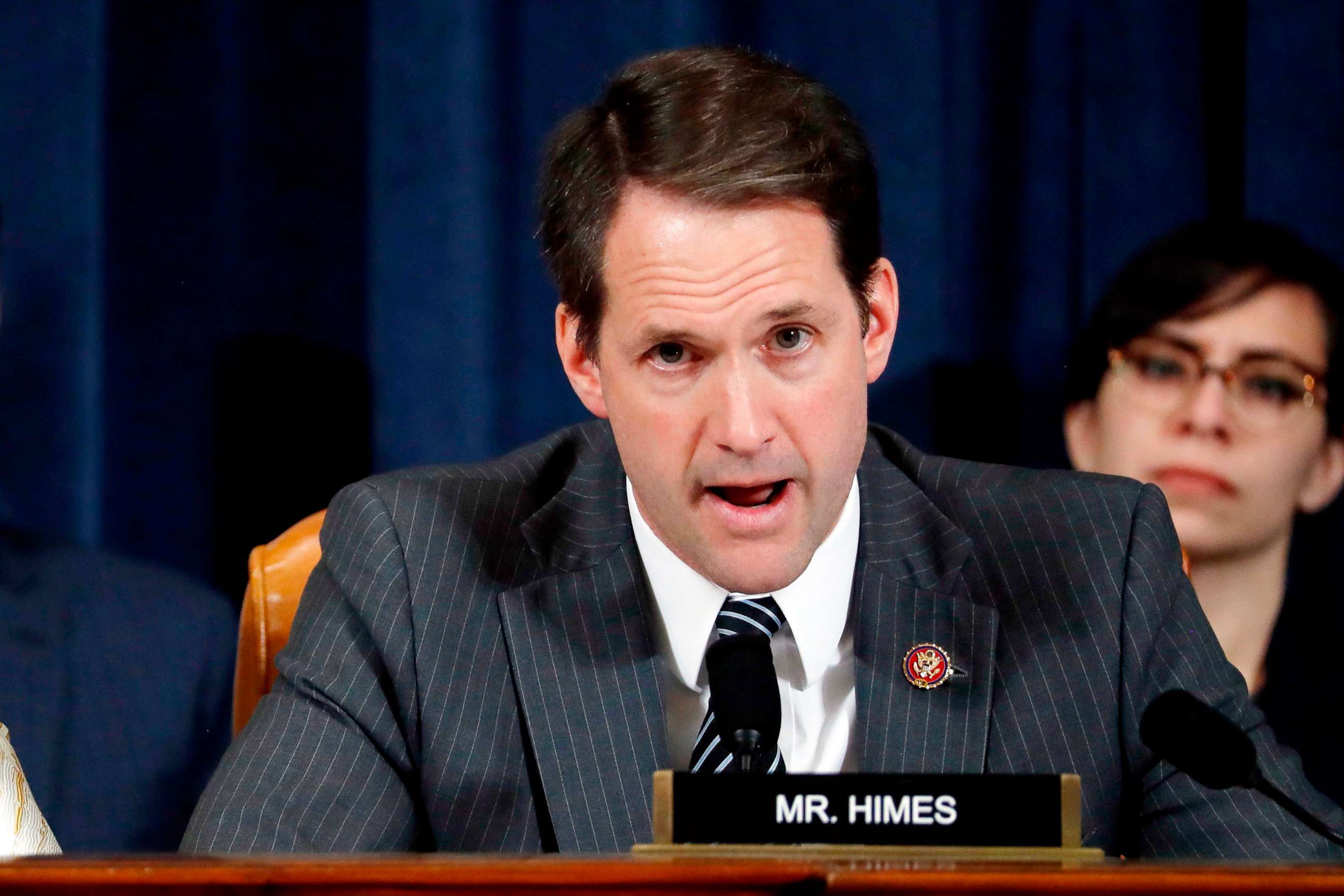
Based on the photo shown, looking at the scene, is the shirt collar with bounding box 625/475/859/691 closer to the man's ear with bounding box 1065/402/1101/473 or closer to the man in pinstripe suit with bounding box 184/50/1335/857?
the man in pinstripe suit with bounding box 184/50/1335/857

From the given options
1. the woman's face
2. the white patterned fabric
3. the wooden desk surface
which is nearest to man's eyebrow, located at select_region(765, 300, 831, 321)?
the wooden desk surface

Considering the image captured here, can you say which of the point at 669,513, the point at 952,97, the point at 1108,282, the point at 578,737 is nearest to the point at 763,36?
the point at 952,97

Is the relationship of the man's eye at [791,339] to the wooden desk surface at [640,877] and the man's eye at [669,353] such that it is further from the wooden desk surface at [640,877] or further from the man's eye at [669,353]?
the wooden desk surface at [640,877]

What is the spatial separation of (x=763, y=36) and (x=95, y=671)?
4.63 feet

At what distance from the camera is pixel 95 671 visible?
6.79 ft

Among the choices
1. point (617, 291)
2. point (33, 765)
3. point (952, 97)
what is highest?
point (952, 97)

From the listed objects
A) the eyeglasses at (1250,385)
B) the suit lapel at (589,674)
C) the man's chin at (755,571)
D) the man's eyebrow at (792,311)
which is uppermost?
the man's eyebrow at (792,311)

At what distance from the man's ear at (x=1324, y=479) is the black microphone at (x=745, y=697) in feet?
4.30

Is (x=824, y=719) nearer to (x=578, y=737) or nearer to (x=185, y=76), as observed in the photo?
(x=578, y=737)

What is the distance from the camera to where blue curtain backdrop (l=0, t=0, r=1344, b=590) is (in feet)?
7.62

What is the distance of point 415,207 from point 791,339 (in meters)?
1.01

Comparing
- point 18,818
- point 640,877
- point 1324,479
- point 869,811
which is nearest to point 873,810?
point 869,811

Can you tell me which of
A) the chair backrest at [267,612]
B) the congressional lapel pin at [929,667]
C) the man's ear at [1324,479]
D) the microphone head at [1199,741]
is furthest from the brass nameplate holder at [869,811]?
the man's ear at [1324,479]

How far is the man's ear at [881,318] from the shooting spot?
167 cm
